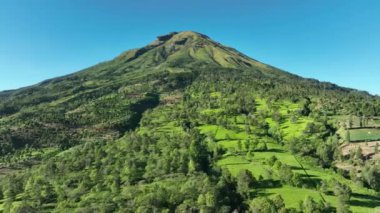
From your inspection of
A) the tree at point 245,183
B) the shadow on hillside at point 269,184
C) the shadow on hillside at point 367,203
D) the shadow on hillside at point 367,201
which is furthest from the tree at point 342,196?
the tree at point 245,183

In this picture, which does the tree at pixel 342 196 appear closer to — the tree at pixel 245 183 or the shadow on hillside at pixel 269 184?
the shadow on hillside at pixel 269 184

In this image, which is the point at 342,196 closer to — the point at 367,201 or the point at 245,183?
the point at 367,201

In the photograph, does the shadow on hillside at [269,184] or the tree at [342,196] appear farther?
the shadow on hillside at [269,184]

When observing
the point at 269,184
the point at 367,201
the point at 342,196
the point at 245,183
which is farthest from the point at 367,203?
the point at 245,183

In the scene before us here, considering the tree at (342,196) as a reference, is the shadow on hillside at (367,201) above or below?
below

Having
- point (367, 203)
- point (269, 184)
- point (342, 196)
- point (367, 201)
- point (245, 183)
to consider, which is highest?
point (245, 183)

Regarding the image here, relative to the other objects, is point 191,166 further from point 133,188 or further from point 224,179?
point 133,188

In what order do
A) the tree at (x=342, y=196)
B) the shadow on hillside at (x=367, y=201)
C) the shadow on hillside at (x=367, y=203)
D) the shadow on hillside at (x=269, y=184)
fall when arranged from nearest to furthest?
the tree at (x=342, y=196), the shadow on hillside at (x=367, y=203), the shadow on hillside at (x=367, y=201), the shadow on hillside at (x=269, y=184)

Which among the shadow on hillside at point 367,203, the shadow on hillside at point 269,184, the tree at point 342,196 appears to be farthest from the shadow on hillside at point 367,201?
the shadow on hillside at point 269,184

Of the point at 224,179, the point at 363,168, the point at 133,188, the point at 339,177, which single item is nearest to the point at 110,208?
the point at 133,188

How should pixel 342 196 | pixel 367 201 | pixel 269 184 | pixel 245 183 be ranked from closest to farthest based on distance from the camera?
pixel 342 196 → pixel 367 201 → pixel 245 183 → pixel 269 184

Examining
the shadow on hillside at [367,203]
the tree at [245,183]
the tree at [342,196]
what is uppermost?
the tree at [245,183]

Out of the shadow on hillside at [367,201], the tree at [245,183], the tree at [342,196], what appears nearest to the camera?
the tree at [342,196]
